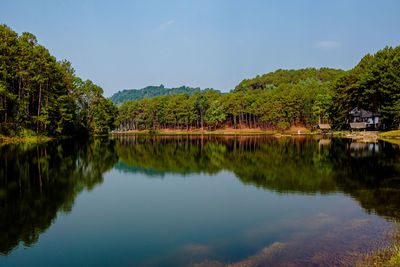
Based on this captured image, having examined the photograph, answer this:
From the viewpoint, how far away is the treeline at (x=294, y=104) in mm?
60062

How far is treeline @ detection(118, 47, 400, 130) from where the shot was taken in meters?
60.1

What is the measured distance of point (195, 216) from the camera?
11.3 m

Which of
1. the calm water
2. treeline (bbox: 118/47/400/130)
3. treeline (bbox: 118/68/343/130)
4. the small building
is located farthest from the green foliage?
the calm water

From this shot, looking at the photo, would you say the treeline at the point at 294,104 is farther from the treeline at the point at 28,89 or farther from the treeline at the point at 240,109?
the treeline at the point at 28,89

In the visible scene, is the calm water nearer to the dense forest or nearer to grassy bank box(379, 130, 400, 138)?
the dense forest

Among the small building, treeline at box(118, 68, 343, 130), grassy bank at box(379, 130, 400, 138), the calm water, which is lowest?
the calm water

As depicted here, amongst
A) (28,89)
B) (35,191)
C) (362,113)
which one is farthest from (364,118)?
(35,191)

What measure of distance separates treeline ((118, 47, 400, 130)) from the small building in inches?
126

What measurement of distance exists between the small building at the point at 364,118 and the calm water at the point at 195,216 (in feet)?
196

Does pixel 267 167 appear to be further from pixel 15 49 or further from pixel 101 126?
pixel 101 126

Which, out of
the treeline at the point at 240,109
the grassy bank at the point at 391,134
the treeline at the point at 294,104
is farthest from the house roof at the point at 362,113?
the grassy bank at the point at 391,134

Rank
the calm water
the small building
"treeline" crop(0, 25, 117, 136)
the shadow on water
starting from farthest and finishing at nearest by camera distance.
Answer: the small building
"treeline" crop(0, 25, 117, 136)
the shadow on water
the calm water

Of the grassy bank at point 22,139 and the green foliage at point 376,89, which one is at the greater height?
the green foliage at point 376,89

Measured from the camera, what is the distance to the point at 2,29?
44.8 metres
